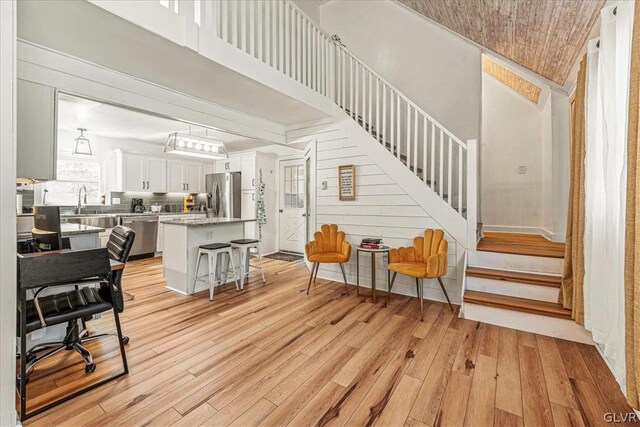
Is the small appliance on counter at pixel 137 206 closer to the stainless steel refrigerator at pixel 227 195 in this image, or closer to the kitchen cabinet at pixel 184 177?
the kitchen cabinet at pixel 184 177

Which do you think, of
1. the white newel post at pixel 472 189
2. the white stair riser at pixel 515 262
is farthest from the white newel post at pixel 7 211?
the white stair riser at pixel 515 262

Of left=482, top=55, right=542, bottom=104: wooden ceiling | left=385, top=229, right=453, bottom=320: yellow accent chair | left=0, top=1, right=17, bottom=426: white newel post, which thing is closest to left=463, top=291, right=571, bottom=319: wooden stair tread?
left=385, top=229, right=453, bottom=320: yellow accent chair

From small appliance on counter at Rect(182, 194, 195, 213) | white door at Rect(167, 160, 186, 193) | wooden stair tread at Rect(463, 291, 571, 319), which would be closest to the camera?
wooden stair tread at Rect(463, 291, 571, 319)

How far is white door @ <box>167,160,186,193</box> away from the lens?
6785 mm

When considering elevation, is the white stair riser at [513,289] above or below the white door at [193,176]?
below

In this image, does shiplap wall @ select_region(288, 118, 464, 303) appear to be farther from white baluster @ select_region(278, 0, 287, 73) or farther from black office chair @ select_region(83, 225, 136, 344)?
black office chair @ select_region(83, 225, 136, 344)

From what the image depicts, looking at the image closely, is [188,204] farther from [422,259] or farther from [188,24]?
[422,259]

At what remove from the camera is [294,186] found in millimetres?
6379

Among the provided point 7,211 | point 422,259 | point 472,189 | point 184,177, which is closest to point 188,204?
point 184,177

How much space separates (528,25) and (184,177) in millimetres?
7178

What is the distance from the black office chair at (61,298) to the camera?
1617 mm

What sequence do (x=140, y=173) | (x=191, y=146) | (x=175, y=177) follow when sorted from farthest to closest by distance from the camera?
(x=175, y=177) < (x=140, y=173) < (x=191, y=146)

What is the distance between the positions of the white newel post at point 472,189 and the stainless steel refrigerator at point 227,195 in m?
5.06

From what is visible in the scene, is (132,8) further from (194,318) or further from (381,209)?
(381,209)
